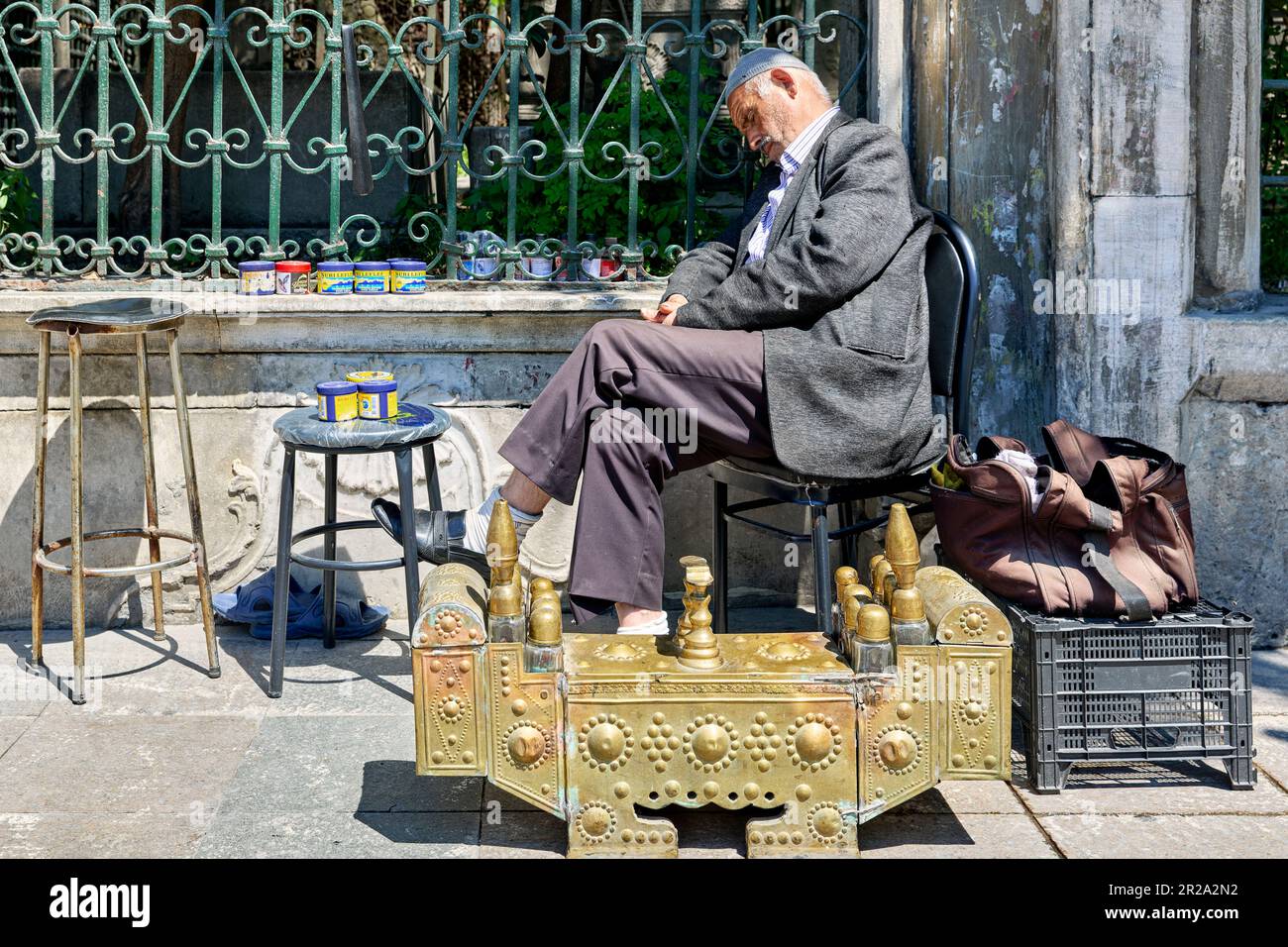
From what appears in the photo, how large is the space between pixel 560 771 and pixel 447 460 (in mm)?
1876

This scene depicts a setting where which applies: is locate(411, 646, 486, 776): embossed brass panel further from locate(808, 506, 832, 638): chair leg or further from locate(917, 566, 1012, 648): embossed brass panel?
locate(808, 506, 832, 638): chair leg

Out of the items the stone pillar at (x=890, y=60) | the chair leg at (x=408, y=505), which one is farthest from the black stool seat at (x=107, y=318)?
the stone pillar at (x=890, y=60)

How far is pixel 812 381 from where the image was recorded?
3799mm

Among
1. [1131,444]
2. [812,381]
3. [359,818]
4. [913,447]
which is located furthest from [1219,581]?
[359,818]

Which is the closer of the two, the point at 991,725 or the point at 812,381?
the point at 991,725

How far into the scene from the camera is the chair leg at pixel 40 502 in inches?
168

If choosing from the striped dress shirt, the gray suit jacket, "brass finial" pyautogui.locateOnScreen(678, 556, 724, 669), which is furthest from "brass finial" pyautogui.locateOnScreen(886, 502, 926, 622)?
the striped dress shirt

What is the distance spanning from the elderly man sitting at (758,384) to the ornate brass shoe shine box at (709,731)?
1.71 ft

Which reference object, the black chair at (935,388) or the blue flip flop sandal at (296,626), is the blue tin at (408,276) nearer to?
the blue flip flop sandal at (296,626)

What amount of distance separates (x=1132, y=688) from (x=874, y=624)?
31.7 inches

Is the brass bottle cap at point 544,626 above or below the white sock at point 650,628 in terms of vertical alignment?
above

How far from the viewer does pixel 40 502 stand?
14.2 feet

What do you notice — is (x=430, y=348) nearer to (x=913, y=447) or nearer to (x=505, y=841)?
(x=913, y=447)

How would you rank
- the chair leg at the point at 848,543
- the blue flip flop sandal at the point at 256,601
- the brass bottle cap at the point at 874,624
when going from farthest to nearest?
the blue flip flop sandal at the point at 256,601 < the chair leg at the point at 848,543 < the brass bottle cap at the point at 874,624
